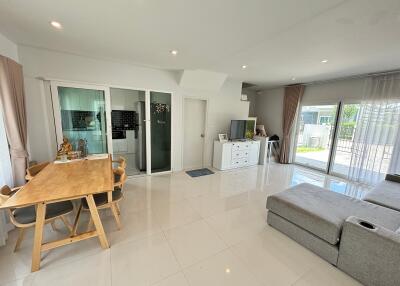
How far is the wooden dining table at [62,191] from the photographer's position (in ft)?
5.05

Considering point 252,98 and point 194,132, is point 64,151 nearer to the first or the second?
point 194,132

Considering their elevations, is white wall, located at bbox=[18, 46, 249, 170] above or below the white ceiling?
below

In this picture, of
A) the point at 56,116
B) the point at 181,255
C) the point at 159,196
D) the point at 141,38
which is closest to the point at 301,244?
the point at 181,255

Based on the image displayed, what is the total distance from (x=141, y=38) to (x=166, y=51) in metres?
0.50

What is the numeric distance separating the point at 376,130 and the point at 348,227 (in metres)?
3.33

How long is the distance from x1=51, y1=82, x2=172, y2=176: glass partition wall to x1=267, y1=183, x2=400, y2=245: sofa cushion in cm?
290

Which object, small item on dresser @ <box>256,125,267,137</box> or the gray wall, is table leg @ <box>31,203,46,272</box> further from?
the gray wall

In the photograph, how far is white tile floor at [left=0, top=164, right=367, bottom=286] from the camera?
5.02 feet

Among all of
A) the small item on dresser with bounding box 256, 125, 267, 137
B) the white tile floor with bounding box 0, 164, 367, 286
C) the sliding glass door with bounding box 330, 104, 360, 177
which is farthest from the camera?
the small item on dresser with bounding box 256, 125, 267, 137

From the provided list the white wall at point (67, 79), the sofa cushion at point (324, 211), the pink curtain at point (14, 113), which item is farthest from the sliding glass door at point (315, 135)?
the pink curtain at point (14, 113)

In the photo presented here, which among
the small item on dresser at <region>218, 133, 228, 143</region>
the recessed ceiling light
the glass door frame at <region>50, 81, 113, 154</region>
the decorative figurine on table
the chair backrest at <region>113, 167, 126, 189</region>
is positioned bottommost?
the chair backrest at <region>113, 167, 126, 189</region>

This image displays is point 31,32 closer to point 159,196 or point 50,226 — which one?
point 50,226

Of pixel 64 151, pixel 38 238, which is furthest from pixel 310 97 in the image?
pixel 38 238

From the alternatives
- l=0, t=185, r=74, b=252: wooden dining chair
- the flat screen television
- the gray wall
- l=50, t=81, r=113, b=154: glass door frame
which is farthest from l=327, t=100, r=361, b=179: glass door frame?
l=0, t=185, r=74, b=252: wooden dining chair
